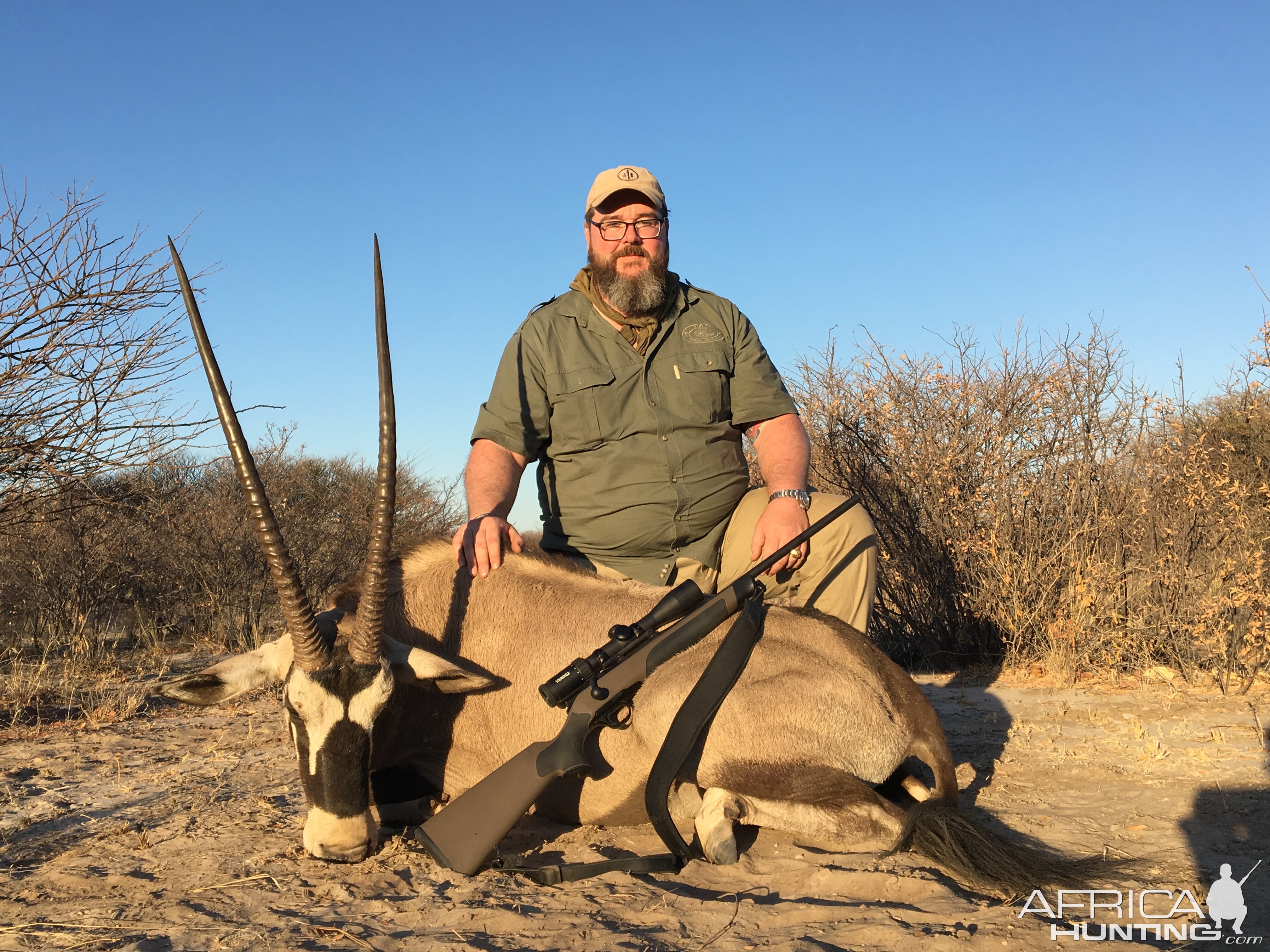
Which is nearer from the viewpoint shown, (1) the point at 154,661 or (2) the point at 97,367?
(2) the point at 97,367

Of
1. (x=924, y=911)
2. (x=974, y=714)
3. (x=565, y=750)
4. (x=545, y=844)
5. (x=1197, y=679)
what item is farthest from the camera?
(x=1197, y=679)

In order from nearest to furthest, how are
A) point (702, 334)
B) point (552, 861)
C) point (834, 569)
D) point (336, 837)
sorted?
point (336, 837) < point (552, 861) < point (834, 569) < point (702, 334)

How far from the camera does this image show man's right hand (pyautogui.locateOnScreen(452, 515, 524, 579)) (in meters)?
4.38

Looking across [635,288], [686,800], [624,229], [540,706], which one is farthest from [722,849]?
[624,229]

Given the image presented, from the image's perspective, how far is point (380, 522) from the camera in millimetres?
3664

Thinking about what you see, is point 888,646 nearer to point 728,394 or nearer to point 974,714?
point 974,714

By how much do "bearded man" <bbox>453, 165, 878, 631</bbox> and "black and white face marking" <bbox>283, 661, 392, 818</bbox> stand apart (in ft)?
4.47

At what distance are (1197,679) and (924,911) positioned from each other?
4.82m

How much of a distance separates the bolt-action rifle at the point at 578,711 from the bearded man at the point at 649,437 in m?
0.84

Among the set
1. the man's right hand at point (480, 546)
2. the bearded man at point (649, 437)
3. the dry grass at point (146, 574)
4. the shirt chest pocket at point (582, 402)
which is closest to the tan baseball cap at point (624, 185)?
the bearded man at point (649, 437)

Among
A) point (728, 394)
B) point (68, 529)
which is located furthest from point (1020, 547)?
point (68, 529)

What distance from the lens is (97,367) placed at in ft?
23.0

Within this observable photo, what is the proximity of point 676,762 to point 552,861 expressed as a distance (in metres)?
0.67

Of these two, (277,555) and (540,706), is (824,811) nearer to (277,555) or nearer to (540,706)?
(540,706)
